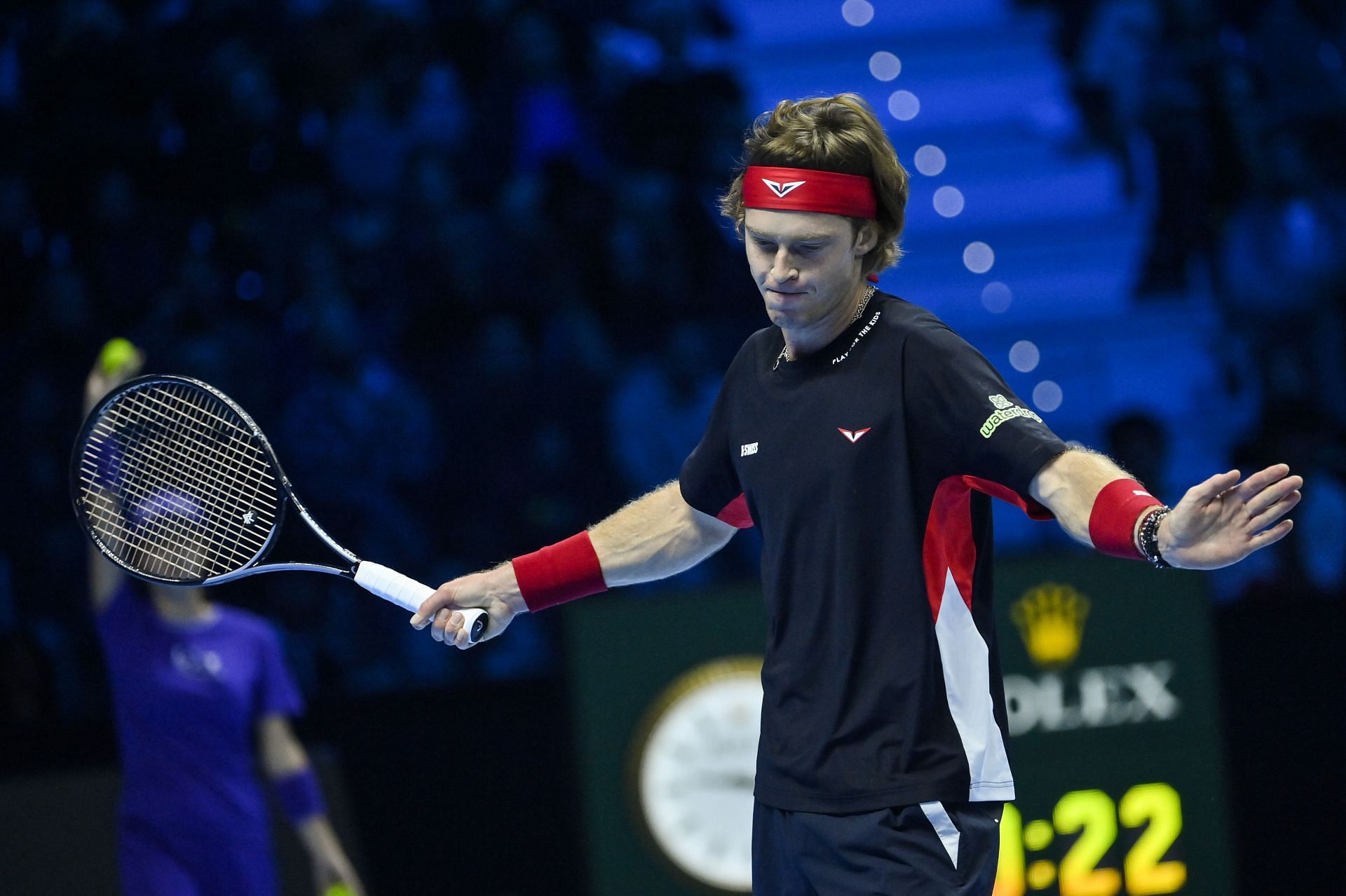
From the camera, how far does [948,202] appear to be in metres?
7.38

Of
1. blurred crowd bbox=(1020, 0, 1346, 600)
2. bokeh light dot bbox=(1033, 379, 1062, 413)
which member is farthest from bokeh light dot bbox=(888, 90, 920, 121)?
bokeh light dot bbox=(1033, 379, 1062, 413)

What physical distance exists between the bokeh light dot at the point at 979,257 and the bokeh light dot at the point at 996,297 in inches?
3.4

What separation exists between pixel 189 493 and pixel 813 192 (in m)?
1.73

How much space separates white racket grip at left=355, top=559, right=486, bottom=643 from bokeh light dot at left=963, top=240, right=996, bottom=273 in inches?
190

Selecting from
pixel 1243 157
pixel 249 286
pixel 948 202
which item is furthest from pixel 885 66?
pixel 249 286

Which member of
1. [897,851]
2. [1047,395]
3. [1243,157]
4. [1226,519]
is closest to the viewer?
[1226,519]

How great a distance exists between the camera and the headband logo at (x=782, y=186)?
265cm

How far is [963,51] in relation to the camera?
7414mm

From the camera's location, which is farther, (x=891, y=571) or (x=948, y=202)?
(x=948, y=202)

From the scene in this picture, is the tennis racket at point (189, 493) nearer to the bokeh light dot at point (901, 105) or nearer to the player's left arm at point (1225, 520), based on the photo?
the player's left arm at point (1225, 520)

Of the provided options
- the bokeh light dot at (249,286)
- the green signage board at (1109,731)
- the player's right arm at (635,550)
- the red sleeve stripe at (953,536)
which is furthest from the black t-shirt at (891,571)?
the bokeh light dot at (249,286)

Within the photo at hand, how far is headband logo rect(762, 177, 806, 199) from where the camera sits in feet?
8.70

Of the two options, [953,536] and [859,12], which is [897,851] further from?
[859,12]

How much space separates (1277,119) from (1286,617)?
3103 mm
